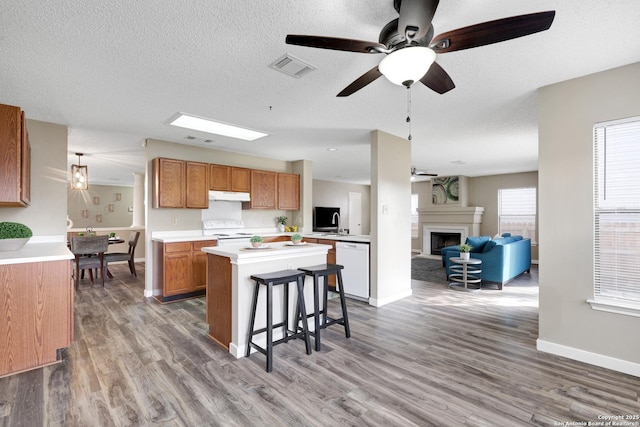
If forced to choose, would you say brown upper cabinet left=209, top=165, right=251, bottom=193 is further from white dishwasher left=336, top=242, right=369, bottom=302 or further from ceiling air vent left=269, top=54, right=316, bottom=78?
ceiling air vent left=269, top=54, right=316, bottom=78

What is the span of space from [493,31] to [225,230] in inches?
194

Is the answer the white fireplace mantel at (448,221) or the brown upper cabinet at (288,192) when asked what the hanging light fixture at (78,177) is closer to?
the brown upper cabinet at (288,192)

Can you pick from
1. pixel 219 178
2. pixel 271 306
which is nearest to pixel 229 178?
pixel 219 178

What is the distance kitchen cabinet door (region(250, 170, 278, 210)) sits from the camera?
5.76 metres

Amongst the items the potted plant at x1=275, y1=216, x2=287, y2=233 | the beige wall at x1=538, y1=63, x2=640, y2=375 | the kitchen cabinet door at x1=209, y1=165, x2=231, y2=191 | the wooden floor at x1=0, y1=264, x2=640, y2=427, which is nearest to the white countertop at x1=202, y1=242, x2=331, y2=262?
the wooden floor at x1=0, y1=264, x2=640, y2=427

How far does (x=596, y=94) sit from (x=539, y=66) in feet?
1.95

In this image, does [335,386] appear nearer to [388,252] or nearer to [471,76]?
[388,252]

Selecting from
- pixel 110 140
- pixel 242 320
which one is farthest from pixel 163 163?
pixel 242 320

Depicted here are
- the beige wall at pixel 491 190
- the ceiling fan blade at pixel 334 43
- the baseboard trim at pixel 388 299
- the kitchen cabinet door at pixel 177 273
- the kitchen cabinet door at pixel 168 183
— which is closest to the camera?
the ceiling fan blade at pixel 334 43

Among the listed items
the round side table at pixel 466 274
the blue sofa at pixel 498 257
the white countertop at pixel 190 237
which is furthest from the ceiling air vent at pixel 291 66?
the blue sofa at pixel 498 257

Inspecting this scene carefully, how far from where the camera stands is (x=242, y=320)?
107 inches

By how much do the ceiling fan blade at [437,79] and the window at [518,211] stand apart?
7.56 meters

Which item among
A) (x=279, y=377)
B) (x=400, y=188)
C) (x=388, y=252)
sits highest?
(x=400, y=188)

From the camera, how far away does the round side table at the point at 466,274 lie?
17.2 feet
